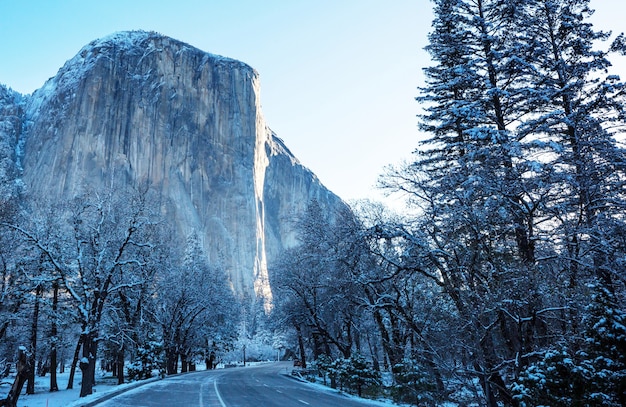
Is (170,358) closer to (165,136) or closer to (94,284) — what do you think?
(94,284)

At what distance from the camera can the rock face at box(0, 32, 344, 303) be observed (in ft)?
323

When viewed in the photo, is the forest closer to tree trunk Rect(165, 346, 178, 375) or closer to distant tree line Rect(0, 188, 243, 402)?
distant tree line Rect(0, 188, 243, 402)

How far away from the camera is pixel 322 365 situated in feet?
93.2

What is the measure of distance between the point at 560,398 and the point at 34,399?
29.4 m

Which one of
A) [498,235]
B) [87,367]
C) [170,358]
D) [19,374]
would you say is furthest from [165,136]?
[498,235]

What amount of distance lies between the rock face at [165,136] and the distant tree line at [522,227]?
83186mm

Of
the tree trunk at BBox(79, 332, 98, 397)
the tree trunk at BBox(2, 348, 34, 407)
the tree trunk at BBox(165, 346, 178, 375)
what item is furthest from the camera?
the tree trunk at BBox(165, 346, 178, 375)

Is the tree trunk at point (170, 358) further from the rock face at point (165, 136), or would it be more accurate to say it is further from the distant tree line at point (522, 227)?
the rock face at point (165, 136)

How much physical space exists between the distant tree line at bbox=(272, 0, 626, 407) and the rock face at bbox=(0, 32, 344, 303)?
83.2 meters

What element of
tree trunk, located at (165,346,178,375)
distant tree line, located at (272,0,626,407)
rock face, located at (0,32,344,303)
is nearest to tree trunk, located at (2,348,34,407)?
distant tree line, located at (272,0,626,407)

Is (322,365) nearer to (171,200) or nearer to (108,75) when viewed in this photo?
(171,200)

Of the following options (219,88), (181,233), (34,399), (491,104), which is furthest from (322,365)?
(219,88)

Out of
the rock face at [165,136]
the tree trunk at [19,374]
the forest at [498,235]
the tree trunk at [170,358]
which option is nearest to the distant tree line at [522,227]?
the forest at [498,235]

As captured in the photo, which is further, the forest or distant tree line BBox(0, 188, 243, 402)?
distant tree line BBox(0, 188, 243, 402)
